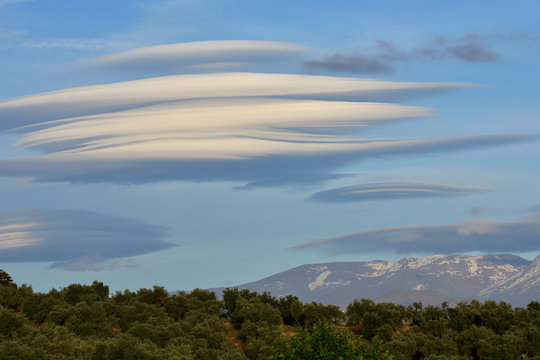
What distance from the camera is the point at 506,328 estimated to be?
108 m

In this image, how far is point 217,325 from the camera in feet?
324

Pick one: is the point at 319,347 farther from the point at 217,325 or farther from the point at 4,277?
the point at 4,277

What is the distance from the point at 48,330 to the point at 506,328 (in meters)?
62.4

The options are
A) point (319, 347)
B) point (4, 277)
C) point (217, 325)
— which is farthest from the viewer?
point (4, 277)

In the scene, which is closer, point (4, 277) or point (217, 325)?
point (217, 325)

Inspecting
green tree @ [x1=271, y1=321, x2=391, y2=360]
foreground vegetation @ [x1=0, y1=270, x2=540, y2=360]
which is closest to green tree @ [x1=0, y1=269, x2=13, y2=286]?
foreground vegetation @ [x1=0, y1=270, x2=540, y2=360]

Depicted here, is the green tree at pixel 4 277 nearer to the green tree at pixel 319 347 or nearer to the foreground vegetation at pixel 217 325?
the foreground vegetation at pixel 217 325

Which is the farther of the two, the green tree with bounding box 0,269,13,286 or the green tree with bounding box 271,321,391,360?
the green tree with bounding box 0,269,13,286

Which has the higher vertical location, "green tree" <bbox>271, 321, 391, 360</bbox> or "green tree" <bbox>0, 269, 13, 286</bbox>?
"green tree" <bbox>0, 269, 13, 286</bbox>

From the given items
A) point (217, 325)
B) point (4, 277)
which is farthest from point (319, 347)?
point (4, 277)

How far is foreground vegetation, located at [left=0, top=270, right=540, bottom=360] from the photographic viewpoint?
8200 cm

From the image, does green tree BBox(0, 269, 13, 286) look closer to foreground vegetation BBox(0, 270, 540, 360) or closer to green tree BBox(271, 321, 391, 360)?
foreground vegetation BBox(0, 270, 540, 360)

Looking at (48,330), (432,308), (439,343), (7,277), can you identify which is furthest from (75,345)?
(7,277)

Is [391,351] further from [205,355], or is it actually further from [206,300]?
[206,300]
